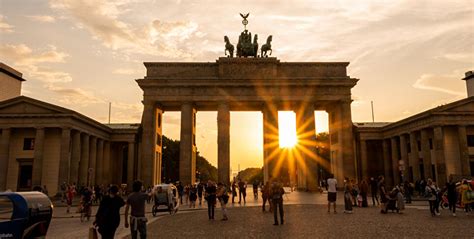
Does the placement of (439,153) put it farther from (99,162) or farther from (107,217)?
(99,162)

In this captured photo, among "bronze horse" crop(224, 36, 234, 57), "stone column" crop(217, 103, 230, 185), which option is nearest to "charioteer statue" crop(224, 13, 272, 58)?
"bronze horse" crop(224, 36, 234, 57)

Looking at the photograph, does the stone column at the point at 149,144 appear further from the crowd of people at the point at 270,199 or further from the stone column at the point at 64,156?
the crowd of people at the point at 270,199

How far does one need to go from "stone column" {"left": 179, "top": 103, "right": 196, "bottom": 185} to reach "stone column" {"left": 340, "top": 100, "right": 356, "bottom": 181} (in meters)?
20.6

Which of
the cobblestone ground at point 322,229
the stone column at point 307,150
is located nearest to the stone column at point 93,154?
the stone column at point 307,150

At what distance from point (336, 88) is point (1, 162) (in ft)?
137

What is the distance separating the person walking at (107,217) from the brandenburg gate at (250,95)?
39.8 metres

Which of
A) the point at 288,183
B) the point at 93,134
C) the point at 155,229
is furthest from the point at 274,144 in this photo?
the point at 155,229

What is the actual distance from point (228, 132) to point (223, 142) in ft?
5.13

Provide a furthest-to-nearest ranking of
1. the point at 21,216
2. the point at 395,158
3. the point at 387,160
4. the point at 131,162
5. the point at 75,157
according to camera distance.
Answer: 1. the point at 387,160
2. the point at 395,158
3. the point at 131,162
4. the point at 75,157
5. the point at 21,216

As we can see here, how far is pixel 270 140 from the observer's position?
165ft

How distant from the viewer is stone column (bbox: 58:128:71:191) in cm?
4034

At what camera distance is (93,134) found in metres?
48.5

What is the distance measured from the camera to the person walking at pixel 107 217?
8.66 metres

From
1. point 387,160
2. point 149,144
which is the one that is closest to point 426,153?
point 387,160
